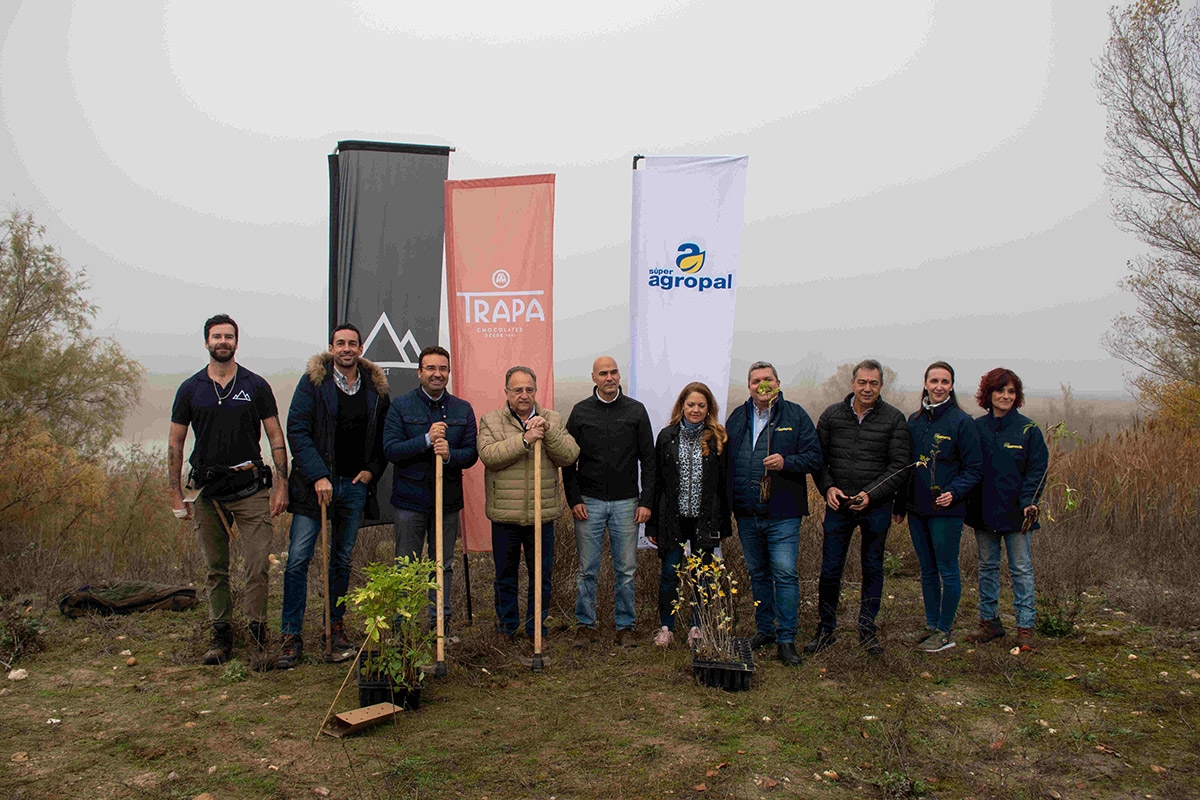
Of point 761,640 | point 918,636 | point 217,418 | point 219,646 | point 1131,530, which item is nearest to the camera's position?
point 217,418

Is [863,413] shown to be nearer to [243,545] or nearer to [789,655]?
[789,655]

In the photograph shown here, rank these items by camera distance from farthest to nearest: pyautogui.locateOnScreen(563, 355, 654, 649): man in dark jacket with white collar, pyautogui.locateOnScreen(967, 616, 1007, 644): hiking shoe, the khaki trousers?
pyautogui.locateOnScreen(967, 616, 1007, 644): hiking shoe < pyautogui.locateOnScreen(563, 355, 654, 649): man in dark jacket with white collar < the khaki trousers

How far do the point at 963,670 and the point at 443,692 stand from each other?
3278 mm

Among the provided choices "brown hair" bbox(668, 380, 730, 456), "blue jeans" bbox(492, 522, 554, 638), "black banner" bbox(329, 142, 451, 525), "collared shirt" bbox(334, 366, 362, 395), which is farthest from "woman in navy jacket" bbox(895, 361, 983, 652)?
"black banner" bbox(329, 142, 451, 525)

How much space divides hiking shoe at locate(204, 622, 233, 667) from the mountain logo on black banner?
2.39 m

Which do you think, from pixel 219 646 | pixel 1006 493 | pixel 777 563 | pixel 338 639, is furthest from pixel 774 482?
pixel 219 646

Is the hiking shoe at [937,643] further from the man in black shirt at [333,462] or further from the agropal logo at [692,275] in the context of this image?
the man in black shirt at [333,462]

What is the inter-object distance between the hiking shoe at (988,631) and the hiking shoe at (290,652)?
458cm

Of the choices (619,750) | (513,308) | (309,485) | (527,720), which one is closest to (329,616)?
(309,485)

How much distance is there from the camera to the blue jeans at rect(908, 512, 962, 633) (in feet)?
16.9

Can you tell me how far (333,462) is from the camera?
16.5ft

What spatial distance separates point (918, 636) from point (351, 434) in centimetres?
421

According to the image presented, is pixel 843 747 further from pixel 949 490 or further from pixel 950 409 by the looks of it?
pixel 950 409

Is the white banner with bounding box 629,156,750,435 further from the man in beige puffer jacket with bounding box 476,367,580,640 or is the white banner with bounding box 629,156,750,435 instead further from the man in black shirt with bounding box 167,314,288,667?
the man in black shirt with bounding box 167,314,288,667
